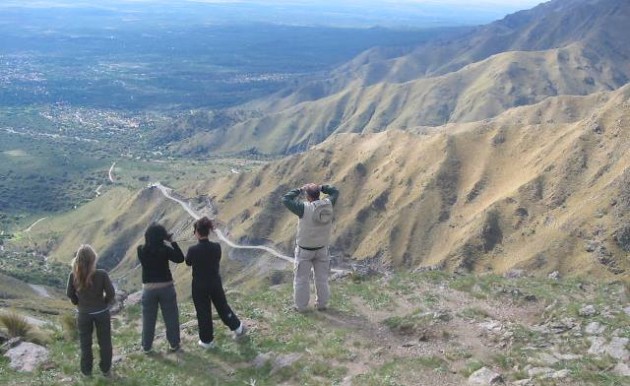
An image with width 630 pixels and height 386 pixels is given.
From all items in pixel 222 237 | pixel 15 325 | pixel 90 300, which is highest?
pixel 90 300

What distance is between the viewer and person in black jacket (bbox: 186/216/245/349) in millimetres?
17703

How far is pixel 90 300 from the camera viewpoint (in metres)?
15.9

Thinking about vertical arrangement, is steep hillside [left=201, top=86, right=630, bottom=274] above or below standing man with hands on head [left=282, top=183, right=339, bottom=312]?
below

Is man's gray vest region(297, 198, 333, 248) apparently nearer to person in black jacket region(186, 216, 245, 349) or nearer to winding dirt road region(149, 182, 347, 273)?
person in black jacket region(186, 216, 245, 349)

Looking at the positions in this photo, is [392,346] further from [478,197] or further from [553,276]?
[478,197]

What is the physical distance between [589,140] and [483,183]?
20964 mm

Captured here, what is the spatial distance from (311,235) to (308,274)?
1655 millimetres

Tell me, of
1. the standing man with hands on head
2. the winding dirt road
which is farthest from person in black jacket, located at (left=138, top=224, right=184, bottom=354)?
the winding dirt road

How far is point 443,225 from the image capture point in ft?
379

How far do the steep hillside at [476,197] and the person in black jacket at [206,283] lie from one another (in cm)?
7855

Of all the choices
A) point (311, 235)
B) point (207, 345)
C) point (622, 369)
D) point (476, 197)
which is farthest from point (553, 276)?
point (476, 197)

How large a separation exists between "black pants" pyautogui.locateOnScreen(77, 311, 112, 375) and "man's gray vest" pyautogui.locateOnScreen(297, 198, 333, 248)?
22.1 feet

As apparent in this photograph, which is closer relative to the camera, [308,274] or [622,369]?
[622,369]

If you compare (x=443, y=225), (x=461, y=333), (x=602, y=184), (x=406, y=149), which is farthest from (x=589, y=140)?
(x=461, y=333)
